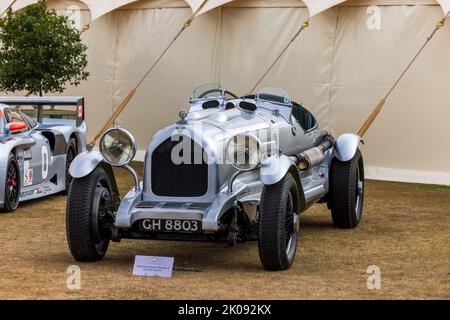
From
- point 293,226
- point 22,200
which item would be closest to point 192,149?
point 293,226

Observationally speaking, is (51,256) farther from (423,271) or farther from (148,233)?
(423,271)

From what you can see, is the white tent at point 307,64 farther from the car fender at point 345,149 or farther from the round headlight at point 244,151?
the round headlight at point 244,151

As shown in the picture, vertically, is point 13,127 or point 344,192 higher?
point 13,127

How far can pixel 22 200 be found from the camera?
37.8 ft

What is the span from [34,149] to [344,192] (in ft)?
11.9

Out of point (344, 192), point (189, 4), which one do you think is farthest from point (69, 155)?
point (189, 4)

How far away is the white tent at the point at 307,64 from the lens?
14.9 m

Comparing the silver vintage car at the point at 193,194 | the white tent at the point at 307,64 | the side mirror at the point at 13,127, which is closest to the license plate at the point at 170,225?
the silver vintage car at the point at 193,194

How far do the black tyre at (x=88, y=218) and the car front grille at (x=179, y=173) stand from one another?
1.51 ft

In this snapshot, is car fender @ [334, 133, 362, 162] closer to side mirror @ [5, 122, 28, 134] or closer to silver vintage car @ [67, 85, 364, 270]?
silver vintage car @ [67, 85, 364, 270]

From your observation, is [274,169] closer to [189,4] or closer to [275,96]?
[275,96]

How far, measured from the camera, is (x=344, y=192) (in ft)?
33.6
